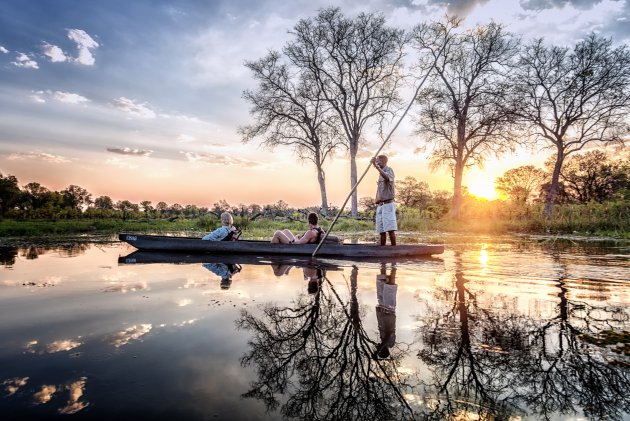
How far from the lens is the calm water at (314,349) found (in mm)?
2203

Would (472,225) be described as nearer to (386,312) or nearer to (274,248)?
(274,248)

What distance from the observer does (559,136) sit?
24.0 metres

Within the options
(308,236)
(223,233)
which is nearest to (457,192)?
(308,236)

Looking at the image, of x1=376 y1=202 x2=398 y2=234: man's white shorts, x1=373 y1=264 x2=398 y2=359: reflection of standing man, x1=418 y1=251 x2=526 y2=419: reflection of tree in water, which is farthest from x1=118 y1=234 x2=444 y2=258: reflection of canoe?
x1=418 y1=251 x2=526 y2=419: reflection of tree in water

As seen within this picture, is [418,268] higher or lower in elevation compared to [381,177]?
lower

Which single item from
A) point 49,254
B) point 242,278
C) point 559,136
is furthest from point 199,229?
point 559,136

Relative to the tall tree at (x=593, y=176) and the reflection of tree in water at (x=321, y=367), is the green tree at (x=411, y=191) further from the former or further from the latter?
the reflection of tree in water at (x=321, y=367)

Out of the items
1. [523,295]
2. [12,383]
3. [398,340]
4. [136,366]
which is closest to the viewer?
[12,383]

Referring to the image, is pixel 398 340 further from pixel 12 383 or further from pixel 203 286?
pixel 203 286

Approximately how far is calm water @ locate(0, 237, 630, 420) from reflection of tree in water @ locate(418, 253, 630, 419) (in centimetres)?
1

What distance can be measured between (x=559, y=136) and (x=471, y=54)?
7821mm

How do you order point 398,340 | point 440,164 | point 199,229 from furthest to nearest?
point 440,164 < point 199,229 < point 398,340

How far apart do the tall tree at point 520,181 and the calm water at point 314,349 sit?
48617 millimetres

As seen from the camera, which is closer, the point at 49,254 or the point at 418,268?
the point at 418,268
